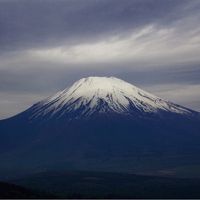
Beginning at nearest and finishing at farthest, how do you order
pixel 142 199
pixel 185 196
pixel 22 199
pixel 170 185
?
pixel 22 199
pixel 142 199
pixel 185 196
pixel 170 185

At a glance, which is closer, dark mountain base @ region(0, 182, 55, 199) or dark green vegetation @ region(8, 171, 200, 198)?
dark mountain base @ region(0, 182, 55, 199)

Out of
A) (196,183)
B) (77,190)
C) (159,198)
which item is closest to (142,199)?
(159,198)

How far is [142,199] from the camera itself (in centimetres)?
14800

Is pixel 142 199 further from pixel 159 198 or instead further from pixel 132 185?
pixel 132 185

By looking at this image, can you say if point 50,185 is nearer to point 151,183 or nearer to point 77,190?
point 77,190

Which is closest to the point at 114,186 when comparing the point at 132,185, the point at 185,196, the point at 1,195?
the point at 132,185

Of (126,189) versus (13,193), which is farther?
(126,189)

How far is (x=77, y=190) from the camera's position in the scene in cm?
17925

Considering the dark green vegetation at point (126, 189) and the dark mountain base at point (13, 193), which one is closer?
the dark mountain base at point (13, 193)

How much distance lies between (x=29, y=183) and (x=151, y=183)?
39.5m

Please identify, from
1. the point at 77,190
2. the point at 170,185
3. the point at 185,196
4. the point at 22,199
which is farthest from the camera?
the point at 170,185

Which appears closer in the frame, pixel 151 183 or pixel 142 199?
pixel 142 199

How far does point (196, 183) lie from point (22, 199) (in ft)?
310

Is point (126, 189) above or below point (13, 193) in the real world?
below
